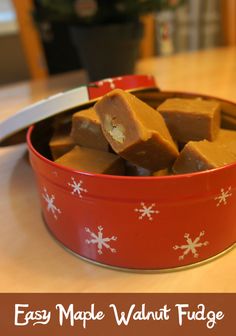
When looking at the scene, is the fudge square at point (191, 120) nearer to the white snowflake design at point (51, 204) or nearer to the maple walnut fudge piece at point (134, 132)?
the maple walnut fudge piece at point (134, 132)

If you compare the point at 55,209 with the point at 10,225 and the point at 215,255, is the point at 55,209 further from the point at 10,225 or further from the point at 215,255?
the point at 215,255


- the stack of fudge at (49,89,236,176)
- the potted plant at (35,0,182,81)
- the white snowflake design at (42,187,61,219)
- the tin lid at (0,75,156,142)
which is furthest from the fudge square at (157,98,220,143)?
the potted plant at (35,0,182,81)

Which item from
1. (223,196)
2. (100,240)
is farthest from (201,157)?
(100,240)

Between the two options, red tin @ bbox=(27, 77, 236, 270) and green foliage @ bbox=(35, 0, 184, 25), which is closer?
red tin @ bbox=(27, 77, 236, 270)

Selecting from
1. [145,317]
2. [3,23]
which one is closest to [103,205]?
[145,317]

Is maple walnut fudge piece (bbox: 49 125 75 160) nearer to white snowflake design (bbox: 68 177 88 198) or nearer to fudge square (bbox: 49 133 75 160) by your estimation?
fudge square (bbox: 49 133 75 160)

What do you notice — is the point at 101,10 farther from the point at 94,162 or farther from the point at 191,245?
the point at 191,245
